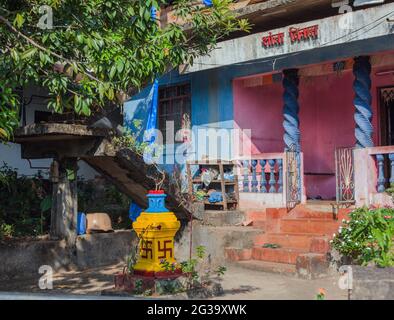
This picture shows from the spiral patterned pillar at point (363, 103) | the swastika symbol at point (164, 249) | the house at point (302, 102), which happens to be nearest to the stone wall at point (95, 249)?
the house at point (302, 102)

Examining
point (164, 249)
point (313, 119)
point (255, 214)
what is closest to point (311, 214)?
point (255, 214)

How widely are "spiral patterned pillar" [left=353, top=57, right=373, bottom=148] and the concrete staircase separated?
56.1 inches

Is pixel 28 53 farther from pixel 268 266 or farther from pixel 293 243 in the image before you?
pixel 293 243

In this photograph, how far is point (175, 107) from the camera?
14.2m

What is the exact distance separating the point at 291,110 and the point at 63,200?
16.3 feet

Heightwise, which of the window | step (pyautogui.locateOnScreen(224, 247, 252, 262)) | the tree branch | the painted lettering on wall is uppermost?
the painted lettering on wall

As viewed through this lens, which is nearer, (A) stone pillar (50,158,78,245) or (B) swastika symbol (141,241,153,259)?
(B) swastika symbol (141,241,153,259)

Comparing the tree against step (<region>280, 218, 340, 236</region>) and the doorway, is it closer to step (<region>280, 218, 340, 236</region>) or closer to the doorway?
step (<region>280, 218, 340, 236</region>)

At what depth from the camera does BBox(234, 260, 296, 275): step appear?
902cm

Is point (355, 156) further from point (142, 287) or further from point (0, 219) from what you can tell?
point (0, 219)

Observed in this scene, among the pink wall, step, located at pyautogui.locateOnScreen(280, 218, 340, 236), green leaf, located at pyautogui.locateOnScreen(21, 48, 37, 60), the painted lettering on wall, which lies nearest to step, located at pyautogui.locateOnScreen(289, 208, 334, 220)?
step, located at pyautogui.locateOnScreen(280, 218, 340, 236)

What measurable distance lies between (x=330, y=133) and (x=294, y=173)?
7.91 ft

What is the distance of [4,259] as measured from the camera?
999cm
